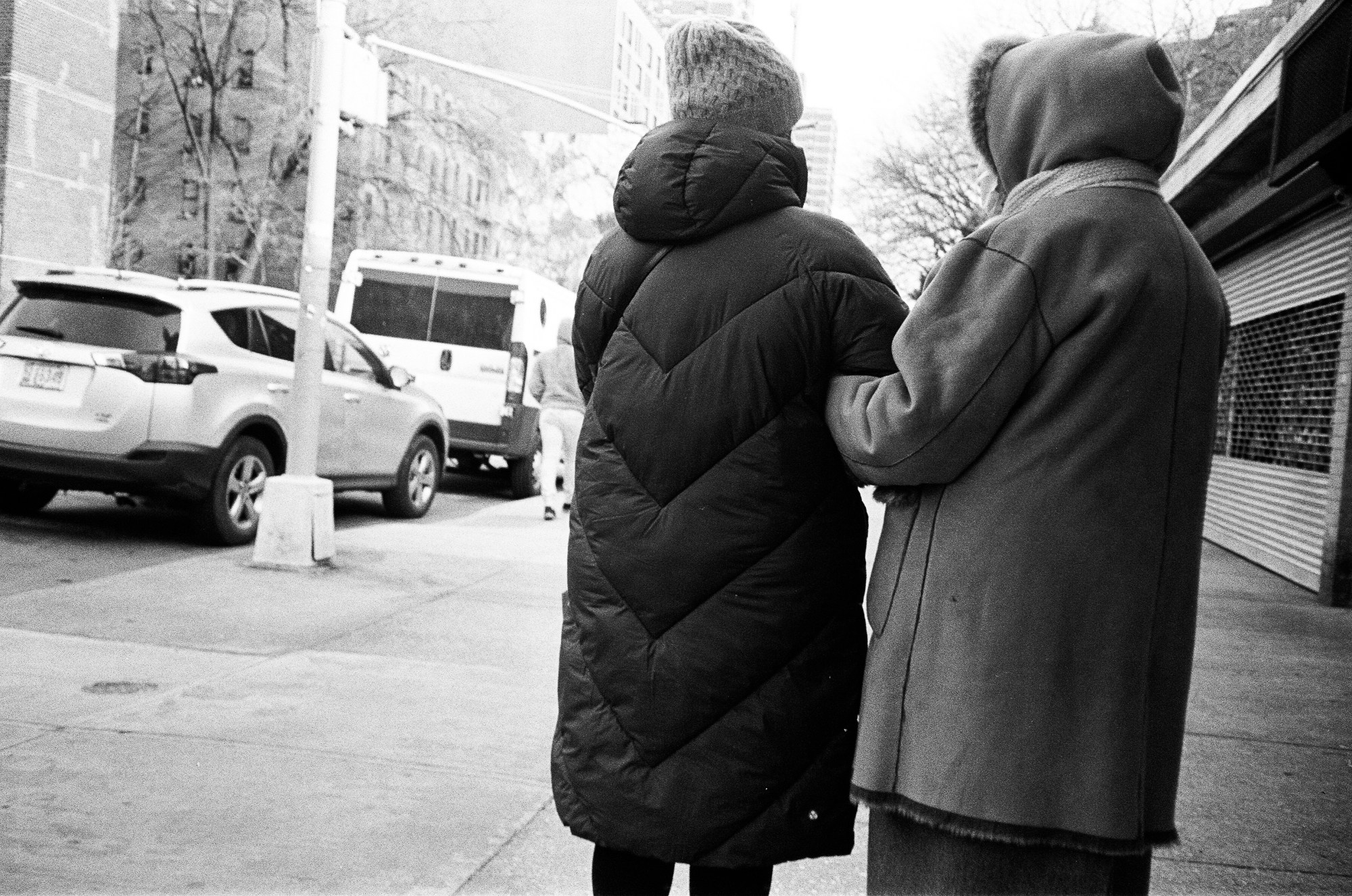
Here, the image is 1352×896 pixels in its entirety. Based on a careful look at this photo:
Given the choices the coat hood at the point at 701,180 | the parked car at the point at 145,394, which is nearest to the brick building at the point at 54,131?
the parked car at the point at 145,394

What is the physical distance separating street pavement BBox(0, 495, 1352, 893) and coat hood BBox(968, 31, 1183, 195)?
7.43ft

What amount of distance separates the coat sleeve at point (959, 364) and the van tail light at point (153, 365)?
7692 millimetres

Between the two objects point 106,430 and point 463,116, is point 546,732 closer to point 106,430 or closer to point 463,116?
point 106,430

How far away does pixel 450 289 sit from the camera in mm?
14578

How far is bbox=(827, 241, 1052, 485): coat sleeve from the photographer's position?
194 centimetres

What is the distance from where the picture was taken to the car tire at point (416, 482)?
39.0 feet

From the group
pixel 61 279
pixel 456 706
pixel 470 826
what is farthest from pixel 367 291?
pixel 470 826

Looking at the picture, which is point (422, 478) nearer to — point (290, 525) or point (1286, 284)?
point (290, 525)

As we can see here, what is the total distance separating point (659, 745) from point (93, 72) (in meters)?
32.0

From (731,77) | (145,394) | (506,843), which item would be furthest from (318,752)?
(145,394)

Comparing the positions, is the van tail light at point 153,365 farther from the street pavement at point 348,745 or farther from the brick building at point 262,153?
the brick building at point 262,153

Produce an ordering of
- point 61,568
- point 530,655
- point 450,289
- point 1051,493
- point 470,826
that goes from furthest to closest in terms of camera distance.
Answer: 1. point 450,289
2. point 61,568
3. point 530,655
4. point 470,826
5. point 1051,493

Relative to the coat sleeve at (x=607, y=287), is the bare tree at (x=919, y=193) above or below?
above

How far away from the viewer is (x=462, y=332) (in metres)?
14.5
